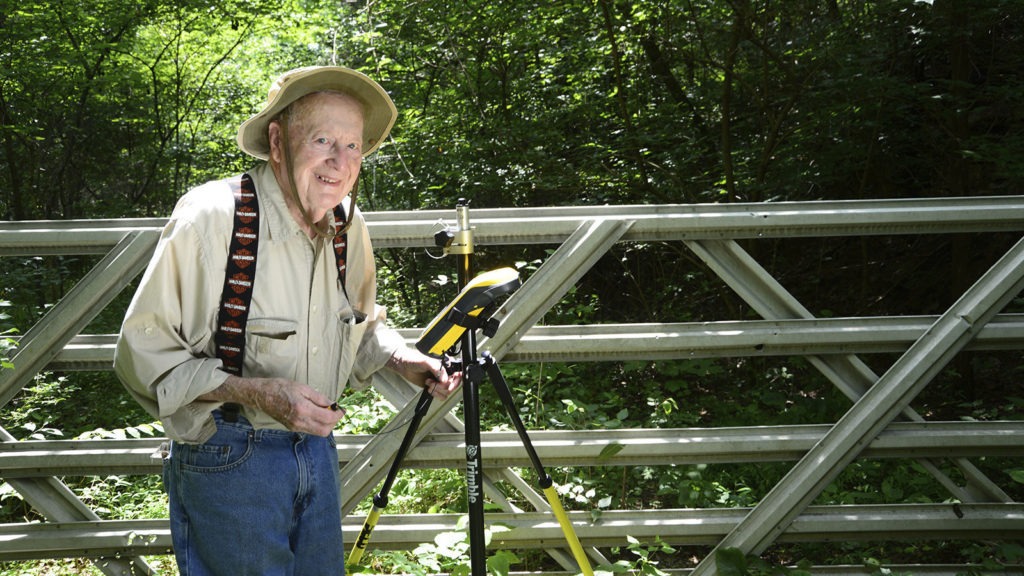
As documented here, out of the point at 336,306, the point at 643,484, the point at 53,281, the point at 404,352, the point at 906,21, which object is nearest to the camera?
the point at 336,306

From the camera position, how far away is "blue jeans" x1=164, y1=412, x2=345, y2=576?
6.75 ft

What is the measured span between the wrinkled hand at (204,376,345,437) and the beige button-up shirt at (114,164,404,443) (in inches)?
1.7

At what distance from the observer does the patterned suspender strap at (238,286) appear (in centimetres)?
204

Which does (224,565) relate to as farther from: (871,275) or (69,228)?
(871,275)

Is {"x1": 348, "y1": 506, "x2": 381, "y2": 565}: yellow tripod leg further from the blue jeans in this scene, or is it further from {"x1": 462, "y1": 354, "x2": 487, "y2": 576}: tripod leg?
the blue jeans

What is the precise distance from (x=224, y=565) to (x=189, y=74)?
A: 1116 cm

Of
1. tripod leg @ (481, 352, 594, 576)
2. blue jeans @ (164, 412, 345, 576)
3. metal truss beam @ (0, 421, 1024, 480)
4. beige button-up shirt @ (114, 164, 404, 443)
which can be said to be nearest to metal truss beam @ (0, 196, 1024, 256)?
tripod leg @ (481, 352, 594, 576)

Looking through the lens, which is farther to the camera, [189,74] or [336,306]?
[189,74]

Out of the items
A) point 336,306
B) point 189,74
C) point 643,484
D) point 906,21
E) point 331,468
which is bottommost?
point 643,484

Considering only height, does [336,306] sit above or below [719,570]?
above

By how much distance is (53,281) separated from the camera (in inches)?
360

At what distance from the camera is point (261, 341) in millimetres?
2104

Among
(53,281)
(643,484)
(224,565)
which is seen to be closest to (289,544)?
(224,565)

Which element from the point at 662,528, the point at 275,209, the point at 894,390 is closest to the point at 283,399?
the point at 275,209
